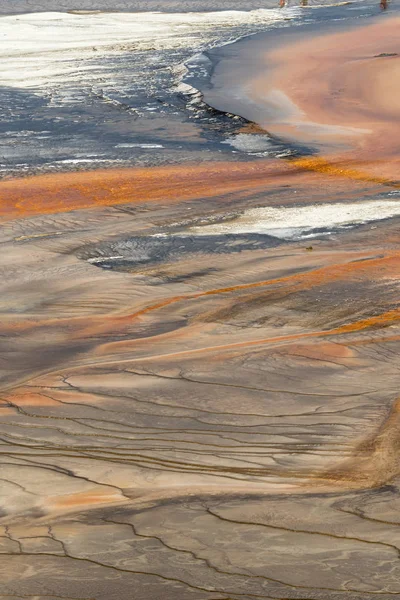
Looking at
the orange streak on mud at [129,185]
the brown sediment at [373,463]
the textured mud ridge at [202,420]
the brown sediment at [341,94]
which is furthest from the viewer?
the brown sediment at [341,94]

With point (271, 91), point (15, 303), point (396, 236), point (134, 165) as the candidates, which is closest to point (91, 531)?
point (15, 303)

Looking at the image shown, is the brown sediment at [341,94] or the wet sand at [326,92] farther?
the wet sand at [326,92]

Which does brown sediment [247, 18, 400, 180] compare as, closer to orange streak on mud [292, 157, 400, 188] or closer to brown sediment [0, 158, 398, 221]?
orange streak on mud [292, 157, 400, 188]

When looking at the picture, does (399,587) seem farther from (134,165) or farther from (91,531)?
(134,165)

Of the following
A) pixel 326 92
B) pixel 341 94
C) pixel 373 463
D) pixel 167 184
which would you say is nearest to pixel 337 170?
pixel 167 184

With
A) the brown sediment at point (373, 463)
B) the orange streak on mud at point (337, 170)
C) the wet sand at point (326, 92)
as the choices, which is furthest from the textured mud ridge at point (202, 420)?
the wet sand at point (326, 92)

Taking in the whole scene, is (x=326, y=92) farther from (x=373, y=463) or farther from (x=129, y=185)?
(x=373, y=463)

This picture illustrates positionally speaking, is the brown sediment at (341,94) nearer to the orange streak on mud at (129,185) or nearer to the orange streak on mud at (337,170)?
the orange streak on mud at (337,170)

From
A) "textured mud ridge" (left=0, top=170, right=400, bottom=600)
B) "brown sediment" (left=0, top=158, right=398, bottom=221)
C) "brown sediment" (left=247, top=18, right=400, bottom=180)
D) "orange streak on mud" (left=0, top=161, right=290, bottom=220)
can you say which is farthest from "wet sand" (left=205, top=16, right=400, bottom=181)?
"textured mud ridge" (left=0, top=170, right=400, bottom=600)
